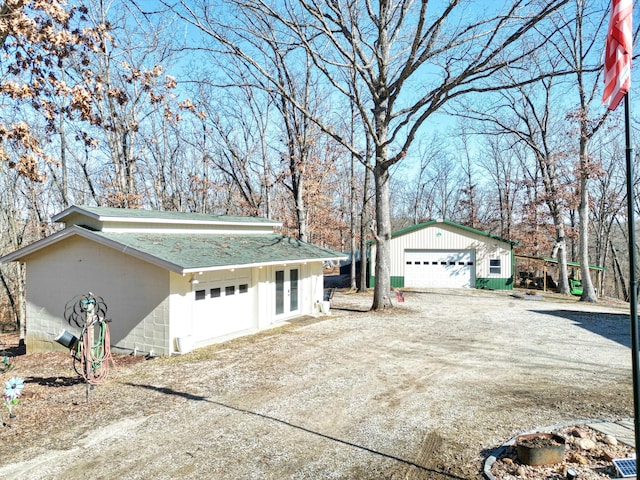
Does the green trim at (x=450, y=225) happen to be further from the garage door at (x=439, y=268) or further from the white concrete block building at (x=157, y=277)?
the white concrete block building at (x=157, y=277)

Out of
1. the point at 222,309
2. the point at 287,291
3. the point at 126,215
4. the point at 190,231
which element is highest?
the point at 126,215

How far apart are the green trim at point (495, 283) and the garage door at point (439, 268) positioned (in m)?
0.51

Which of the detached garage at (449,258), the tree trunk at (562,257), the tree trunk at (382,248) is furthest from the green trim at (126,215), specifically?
the tree trunk at (562,257)

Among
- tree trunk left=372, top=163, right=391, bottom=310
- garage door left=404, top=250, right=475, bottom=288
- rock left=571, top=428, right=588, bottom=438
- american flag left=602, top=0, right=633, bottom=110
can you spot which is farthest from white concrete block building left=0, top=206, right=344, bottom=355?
garage door left=404, top=250, right=475, bottom=288

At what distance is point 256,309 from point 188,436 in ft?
24.7

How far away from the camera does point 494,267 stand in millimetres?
25578

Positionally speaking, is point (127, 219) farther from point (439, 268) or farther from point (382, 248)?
point (439, 268)

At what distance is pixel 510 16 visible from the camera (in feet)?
36.3

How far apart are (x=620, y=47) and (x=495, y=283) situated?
77.7 ft

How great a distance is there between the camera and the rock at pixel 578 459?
14.7ft

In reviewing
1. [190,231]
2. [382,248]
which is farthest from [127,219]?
[382,248]

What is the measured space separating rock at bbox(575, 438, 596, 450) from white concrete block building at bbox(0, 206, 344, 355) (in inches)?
309

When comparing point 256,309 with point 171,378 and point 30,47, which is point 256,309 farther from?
point 30,47

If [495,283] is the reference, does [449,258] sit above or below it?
above
